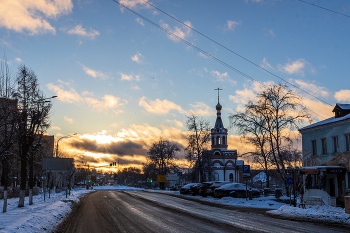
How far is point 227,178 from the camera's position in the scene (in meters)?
83.6

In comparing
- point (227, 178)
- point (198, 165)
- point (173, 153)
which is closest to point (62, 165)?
point (198, 165)

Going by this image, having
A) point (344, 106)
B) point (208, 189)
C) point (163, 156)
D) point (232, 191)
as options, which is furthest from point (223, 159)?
point (344, 106)

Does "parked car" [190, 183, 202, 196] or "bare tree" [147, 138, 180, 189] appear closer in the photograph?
"parked car" [190, 183, 202, 196]

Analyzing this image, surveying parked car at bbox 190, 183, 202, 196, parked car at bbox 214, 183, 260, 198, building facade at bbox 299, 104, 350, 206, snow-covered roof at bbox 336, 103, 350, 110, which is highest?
snow-covered roof at bbox 336, 103, 350, 110

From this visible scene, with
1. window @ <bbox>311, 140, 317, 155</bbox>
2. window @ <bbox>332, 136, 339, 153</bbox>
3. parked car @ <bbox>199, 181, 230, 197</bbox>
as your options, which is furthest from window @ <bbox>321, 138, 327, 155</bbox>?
parked car @ <bbox>199, 181, 230, 197</bbox>

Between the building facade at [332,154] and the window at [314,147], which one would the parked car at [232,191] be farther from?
the window at [314,147]

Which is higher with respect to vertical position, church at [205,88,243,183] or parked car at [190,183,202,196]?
church at [205,88,243,183]

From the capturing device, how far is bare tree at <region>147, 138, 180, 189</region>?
67562 millimetres

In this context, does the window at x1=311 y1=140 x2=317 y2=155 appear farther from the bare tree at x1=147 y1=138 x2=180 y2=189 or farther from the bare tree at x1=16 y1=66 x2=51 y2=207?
the bare tree at x1=147 y1=138 x2=180 y2=189

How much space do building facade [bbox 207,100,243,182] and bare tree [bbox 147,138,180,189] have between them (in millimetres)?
17976

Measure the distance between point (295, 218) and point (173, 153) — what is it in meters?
52.2

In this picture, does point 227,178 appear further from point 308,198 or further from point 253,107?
point 308,198

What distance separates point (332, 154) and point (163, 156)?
151 feet

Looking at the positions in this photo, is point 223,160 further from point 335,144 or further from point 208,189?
point 335,144
